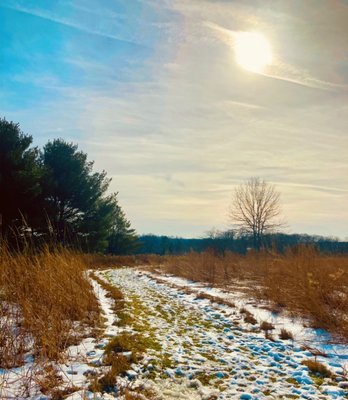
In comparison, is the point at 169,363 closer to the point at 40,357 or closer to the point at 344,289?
the point at 40,357

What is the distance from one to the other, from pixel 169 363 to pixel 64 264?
10.4 feet

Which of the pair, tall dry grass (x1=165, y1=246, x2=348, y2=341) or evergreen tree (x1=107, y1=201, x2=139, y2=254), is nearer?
tall dry grass (x1=165, y1=246, x2=348, y2=341)

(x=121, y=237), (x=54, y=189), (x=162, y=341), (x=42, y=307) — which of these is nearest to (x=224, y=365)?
(x=162, y=341)

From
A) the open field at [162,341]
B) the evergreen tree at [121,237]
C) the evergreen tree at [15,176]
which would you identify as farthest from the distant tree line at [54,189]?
the evergreen tree at [121,237]

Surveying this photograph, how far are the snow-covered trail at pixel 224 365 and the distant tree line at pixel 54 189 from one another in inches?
419

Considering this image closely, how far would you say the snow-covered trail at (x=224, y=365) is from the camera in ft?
10.0

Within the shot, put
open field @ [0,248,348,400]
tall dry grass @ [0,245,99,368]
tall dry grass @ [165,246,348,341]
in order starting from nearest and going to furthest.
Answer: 1. open field @ [0,248,348,400]
2. tall dry grass @ [0,245,99,368]
3. tall dry grass @ [165,246,348,341]

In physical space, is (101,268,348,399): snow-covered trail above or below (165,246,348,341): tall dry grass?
below

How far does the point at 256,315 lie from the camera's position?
6195mm

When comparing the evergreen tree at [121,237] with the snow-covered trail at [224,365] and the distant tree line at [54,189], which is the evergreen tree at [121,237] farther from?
the snow-covered trail at [224,365]

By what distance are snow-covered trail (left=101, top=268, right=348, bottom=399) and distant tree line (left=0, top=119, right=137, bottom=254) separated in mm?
10633

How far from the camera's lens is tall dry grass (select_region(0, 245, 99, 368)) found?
3486 mm

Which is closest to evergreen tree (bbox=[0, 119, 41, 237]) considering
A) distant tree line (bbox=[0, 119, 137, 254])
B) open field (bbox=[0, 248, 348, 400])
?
distant tree line (bbox=[0, 119, 137, 254])

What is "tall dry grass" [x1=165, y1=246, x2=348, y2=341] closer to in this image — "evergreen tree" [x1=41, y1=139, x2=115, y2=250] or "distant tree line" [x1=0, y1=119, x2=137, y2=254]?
"distant tree line" [x1=0, y1=119, x2=137, y2=254]
